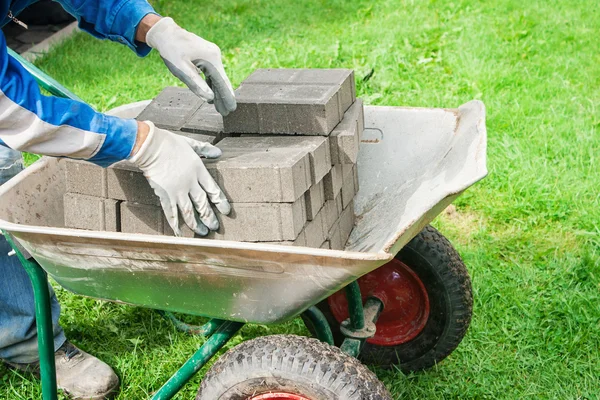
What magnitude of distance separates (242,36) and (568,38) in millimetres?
2576

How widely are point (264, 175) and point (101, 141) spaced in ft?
1.40

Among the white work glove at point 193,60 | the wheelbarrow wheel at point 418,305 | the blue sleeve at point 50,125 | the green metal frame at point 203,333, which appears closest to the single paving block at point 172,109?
the white work glove at point 193,60

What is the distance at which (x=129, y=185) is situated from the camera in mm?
2039

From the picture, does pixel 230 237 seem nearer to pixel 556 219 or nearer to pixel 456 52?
pixel 556 219

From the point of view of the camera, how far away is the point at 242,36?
5.98 meters

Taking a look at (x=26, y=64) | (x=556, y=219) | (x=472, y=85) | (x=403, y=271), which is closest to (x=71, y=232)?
(x=26, y=64)

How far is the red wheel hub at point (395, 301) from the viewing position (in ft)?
8.34

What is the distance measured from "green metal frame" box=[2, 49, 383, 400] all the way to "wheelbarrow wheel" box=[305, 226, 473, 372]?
0.59 ft

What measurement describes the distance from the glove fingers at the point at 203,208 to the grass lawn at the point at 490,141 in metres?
0.92

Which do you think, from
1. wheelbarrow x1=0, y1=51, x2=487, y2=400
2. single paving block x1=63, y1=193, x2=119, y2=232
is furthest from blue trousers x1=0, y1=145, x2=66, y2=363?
single paving block x1=63, y1=193, x2=119, y2=232

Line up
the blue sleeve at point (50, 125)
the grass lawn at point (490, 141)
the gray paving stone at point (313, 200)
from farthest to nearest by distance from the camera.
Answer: the grass lawn at point (490, 141)
the gray paving stone at point (313, 200)
the blue sleeve at point (50, 125)

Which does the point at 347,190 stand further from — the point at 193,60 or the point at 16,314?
the point at 16,314

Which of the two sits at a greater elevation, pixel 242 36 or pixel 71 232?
pixel 71 232

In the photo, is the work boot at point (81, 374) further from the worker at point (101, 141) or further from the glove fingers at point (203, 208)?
the glove fingers at point (203, 208)
